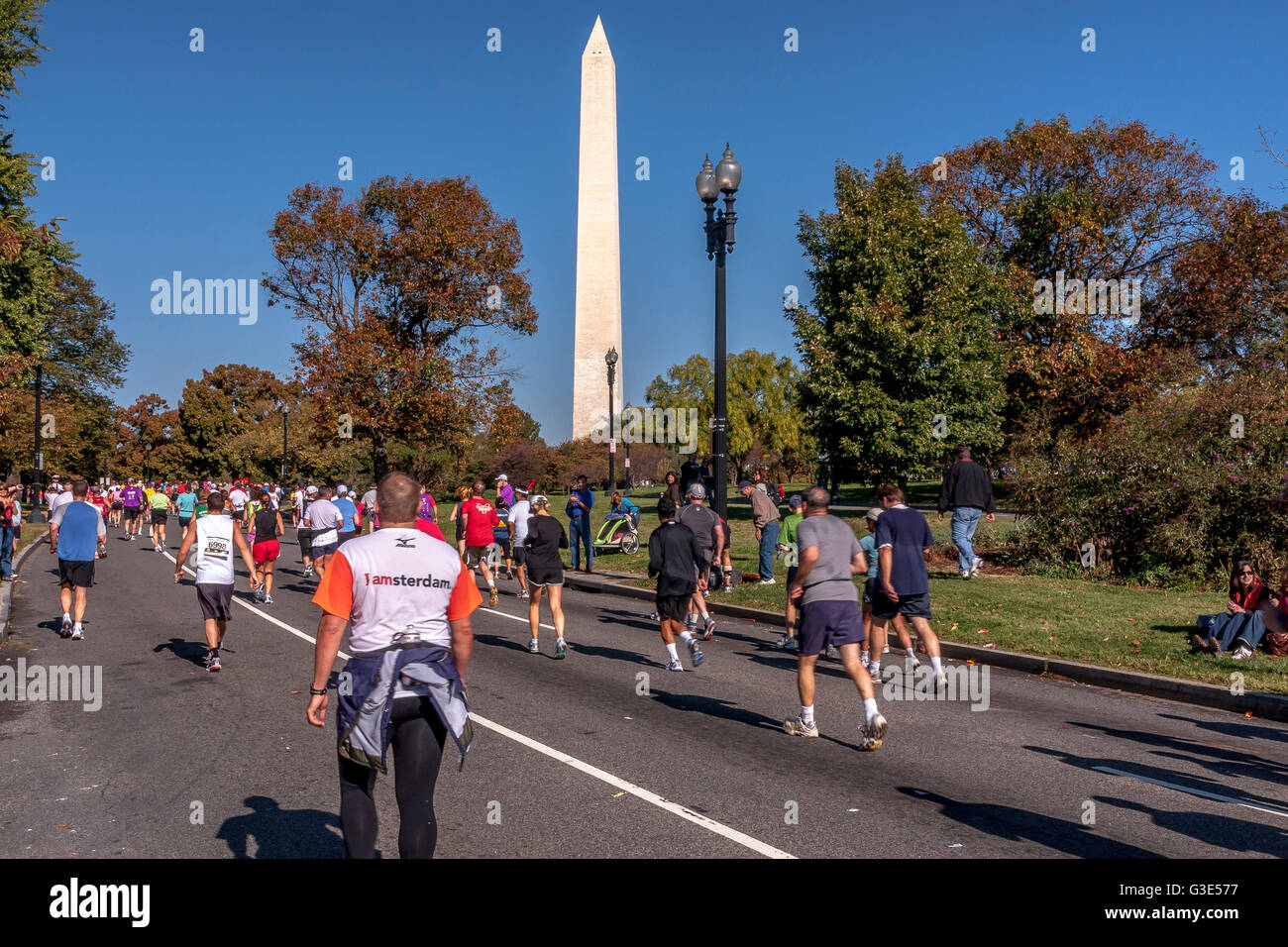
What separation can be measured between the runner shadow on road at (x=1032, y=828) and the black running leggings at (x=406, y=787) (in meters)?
3.20

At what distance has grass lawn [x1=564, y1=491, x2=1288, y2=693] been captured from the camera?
9922 mm

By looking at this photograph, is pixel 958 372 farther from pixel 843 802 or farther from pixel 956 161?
pixel 843 802

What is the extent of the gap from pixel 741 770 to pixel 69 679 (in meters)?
7.22

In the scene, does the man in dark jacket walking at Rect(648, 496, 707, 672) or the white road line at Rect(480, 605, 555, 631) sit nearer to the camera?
the man in dark jacket walking at Rect(648, 496, 707, 672)

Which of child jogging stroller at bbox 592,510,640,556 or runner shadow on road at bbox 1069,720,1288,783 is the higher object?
child jogging stroller at bbox 592,510,640,556

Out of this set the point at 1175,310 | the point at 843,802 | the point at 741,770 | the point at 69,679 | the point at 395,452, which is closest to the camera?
the point at 843,802

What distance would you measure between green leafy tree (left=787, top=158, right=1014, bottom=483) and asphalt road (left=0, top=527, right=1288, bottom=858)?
20669 millimetres

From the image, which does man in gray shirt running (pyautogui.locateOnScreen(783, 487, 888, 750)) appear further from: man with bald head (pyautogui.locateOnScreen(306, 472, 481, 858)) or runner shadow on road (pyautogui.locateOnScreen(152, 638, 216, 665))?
runner shadow on road (pyautogui.locateOnScreen(152, 638, 216, 665))

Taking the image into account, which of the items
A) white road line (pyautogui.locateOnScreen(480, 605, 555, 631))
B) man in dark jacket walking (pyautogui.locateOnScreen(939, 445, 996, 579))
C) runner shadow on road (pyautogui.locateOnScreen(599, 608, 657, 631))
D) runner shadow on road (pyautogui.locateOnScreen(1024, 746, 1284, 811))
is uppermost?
man in dark jacket walking (pyautogui.locateOnScreen(939, 445, 996, 579))

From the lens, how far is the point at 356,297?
112ft

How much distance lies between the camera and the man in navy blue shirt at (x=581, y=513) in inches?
772

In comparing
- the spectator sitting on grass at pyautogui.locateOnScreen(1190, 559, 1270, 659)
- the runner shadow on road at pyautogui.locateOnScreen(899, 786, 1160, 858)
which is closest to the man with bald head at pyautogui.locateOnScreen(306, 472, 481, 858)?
the runner shadow on road at pyautogui.locateOnScreen(899, 786, 1160, 858)

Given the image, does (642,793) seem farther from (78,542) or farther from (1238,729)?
(78,542)

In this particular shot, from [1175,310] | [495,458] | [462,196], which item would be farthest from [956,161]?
[495,458]
